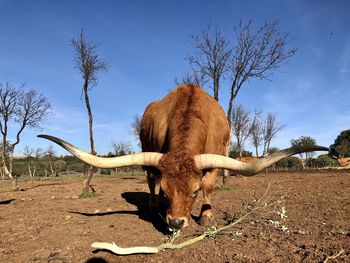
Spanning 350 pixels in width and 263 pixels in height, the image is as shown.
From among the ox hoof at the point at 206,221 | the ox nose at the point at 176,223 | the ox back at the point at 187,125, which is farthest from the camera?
the ox hoof at the point at 206,221

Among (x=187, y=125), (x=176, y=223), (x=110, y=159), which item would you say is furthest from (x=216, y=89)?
(x=176, y=223)

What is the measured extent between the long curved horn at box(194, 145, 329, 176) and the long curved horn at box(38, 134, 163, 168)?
0.75m

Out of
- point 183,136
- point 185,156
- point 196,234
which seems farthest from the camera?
point 183,136

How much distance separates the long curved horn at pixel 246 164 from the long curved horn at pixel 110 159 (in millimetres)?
752

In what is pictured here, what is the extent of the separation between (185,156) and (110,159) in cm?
131

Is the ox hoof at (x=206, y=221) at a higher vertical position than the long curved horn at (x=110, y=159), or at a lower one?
lower

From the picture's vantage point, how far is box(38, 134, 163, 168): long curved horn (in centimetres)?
489

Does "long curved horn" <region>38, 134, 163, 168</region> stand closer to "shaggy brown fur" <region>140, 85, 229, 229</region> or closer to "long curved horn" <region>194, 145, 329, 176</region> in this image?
"shaggy brown fur" <region>140, 85, 229, 229</region>

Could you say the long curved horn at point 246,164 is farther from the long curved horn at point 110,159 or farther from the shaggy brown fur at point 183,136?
the long curved horn at point 110,159

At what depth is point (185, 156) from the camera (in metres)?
5.01

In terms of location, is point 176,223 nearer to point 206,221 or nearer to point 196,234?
point 196,234

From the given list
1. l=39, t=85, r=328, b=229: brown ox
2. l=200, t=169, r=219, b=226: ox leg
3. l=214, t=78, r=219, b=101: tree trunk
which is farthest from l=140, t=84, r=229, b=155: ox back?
l=214, t=78, r=219, b=101: tree trunk

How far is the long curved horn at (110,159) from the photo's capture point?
4.89 m

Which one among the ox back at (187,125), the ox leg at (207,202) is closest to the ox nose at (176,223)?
the ox back at (187,125)
